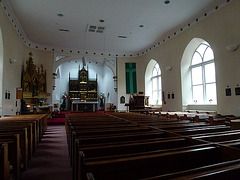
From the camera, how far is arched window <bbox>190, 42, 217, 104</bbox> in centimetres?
705

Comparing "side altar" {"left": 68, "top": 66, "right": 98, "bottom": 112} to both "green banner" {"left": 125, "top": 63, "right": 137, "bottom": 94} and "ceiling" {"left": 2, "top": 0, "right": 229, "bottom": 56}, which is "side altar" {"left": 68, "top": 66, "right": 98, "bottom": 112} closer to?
"green banner" {"left": 125, "top": 63, "right": 137, "bottom": 94}

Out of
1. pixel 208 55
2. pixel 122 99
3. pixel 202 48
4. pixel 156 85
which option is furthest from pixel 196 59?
pixel 122 99

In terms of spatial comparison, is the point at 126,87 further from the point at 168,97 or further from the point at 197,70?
Result: the point at 197,70

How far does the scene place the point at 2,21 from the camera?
18.8 feet

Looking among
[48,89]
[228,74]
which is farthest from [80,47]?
[228,74]

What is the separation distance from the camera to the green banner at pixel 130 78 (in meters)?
11.8

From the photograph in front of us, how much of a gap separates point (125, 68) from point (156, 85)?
2537 mm

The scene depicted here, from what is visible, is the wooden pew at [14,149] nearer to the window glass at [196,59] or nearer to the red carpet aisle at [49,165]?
the red carpet aisle at [49,165]

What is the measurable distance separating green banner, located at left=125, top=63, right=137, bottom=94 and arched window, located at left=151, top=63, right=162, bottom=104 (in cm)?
138

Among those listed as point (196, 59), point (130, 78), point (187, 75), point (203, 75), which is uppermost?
point (196, 59)

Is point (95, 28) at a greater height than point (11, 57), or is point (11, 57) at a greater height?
point (95, 28)

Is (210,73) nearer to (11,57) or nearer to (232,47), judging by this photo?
(232,47)

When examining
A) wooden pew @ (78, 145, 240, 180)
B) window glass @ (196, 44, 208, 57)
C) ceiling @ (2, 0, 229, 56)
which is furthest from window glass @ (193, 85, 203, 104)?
wooden pew @ (78, 145, 240, 180)

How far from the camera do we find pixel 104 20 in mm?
7406
